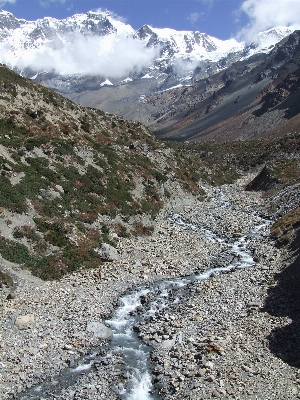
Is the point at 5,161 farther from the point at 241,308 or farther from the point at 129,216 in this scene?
the point at 241,308

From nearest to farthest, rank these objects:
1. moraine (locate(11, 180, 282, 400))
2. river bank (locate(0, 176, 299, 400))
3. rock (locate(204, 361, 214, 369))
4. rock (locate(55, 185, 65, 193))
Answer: river bank (locate(0, 176, 299, 400)) < moraine (locate(11, 180, 282, 400)) < rock (locate(204, 361, 214, 369)) < rock (locate(55, 185, 65, 193))

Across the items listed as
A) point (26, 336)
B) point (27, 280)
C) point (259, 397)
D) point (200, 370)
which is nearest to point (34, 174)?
point (27, 280)

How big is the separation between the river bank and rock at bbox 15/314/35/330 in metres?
0.11

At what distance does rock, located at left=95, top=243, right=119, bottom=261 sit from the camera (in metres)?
37.2

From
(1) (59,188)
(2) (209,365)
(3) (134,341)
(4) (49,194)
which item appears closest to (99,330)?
(3) (134,341)

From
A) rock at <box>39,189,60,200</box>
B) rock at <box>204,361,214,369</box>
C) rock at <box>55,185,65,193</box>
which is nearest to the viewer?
rock at <box>204,361,214,369</box>

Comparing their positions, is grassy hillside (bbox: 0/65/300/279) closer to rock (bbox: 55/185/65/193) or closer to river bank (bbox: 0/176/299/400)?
rock (bbox: 55/185/65/193)

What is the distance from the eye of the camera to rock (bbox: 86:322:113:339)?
25.4 m

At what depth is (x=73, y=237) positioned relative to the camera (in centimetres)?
3775

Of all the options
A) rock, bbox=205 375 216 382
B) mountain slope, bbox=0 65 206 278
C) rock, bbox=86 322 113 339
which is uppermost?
mountain slope, bbox=0 65 206 278

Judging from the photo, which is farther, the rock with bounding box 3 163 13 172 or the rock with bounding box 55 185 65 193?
the rock with bounding box 55 185 65 193

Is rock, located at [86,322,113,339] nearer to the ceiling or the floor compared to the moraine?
nearer to the ceiling

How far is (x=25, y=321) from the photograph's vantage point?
25.2 m

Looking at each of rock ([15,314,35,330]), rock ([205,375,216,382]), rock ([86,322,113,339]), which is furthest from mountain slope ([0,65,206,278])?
rock ([205,375,216,382])
